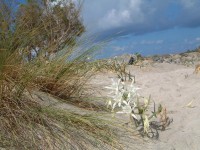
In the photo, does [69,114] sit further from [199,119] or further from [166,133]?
[199,119]

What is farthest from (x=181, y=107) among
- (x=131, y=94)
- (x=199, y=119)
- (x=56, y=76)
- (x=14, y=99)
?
(x=14, y=99)

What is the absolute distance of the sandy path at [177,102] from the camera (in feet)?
10.5

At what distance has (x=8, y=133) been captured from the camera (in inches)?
118

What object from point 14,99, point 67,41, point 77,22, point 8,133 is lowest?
point 8,133

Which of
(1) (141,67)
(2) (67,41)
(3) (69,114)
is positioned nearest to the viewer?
(3) (69,114)

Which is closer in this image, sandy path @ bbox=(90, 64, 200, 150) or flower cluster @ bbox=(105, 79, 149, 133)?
sandy path @ bbox=(90, 64, 200, 150)

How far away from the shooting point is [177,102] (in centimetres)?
423

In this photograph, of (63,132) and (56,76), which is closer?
(63,132)

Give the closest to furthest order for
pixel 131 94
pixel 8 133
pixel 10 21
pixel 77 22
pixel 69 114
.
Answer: pixel 8 133 < pixel 69 114 < pixel 131 94 < pixel 10 21 < pixel 77 22

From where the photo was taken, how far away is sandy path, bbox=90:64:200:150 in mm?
3209

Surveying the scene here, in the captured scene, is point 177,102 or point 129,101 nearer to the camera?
point 129,101

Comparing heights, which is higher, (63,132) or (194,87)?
(194,87)

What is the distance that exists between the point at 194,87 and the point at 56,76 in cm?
164

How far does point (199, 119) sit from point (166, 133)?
36 centimetres
